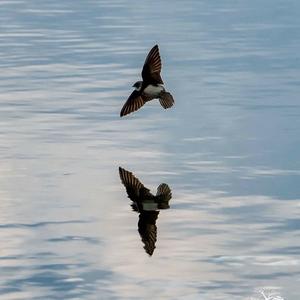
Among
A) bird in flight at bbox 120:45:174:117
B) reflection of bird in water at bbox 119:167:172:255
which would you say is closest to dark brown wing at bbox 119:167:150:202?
reflection of bird in water at bbox 119:167:172:255

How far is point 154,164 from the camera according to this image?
968cm

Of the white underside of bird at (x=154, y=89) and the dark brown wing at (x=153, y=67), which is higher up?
the dark brown wing at (x=153, y=67)

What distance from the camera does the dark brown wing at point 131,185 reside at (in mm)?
8922

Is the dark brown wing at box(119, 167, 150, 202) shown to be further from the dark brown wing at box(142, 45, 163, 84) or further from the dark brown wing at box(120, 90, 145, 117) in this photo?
the dark brown wing at box(120, 90, 145, 117)

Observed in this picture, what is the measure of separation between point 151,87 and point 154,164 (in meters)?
1.04

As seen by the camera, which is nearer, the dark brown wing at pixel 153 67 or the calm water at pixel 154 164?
the calm water at pixel 154 164

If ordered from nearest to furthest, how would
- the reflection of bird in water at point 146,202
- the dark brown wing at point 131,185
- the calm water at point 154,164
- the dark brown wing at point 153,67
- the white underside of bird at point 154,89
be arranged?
1. the calm water at point 154,164
2. the reflection of bird in water at point 146,202
3. the dark brown wing at point 131,185
4. the dark brown wing at point 153,67
5. the white underside of bird at point 154,89

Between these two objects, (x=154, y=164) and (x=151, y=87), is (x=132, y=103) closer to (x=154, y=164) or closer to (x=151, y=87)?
(x=151, y=87)

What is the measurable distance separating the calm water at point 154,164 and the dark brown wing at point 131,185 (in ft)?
0.18

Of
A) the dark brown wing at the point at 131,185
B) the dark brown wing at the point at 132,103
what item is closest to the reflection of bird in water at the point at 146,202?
the dark brown wing at the point at 131,185

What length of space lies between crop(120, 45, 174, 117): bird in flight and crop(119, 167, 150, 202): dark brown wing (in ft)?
3.61

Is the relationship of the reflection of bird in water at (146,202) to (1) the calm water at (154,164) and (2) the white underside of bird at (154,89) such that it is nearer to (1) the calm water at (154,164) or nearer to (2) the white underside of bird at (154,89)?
(1) the calm water at (154,164)

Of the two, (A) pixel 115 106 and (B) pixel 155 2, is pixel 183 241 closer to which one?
(A) pixel 115 106

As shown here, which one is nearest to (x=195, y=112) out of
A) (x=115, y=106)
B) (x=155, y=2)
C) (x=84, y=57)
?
(x=115, y=106)
